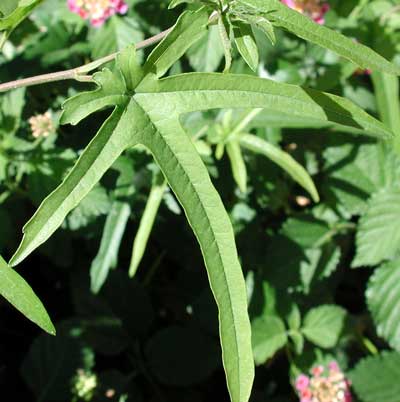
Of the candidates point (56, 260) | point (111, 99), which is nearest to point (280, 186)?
point (56, 260)

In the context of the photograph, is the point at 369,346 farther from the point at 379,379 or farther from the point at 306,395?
the point at 306,395

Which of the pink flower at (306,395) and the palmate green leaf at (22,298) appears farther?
the pink flower at (306,395)

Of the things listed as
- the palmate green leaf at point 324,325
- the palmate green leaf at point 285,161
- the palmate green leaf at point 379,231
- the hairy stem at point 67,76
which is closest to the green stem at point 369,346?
the palmate green leaf at point 324,325

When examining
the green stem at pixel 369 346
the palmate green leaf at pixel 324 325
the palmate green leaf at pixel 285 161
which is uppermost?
the palmate green leaf at pixel 285 161

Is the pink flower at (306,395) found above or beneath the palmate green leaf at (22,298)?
beneath

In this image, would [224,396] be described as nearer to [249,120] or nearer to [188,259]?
[188,259]

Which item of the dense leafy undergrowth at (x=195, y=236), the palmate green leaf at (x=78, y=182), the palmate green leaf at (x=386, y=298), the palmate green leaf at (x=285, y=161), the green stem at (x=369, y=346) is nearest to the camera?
the palmate green leaf at (x=78, y=182)

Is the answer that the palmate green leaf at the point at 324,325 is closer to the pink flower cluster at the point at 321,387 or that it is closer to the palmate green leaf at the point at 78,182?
the pink flower cluster at the point at 321,387

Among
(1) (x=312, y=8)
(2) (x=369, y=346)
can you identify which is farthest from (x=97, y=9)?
(2) (x=369, y=346)
